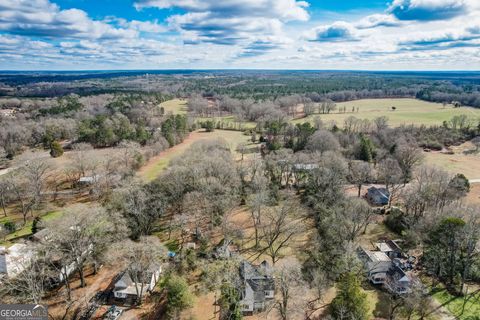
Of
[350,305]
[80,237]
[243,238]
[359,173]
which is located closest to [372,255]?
[350,305]

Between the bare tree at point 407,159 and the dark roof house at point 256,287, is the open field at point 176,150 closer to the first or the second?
the dark roof house at point 256,287

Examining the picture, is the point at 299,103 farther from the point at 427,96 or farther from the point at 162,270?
the point at 162,270

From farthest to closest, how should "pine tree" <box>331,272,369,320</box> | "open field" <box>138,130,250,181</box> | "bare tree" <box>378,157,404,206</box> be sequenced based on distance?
"open field" <box>138,130,250,181</box>
"bare tree" <box>378,157,404,206</box>
"pine tree" <box>331,272,369,320</box>

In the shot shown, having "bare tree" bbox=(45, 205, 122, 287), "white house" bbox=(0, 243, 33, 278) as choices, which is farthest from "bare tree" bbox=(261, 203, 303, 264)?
"white house" bbox=(0, 243, 33, 278)

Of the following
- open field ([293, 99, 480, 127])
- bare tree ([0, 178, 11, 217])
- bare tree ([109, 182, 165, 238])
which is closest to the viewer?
bare tree ([109, 182, 165, 238])

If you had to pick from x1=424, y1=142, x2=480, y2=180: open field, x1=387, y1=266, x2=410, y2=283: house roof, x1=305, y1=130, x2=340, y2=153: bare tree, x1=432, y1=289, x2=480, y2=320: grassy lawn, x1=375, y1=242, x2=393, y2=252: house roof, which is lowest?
x1=432, y1=289, x2=480, y2=320: grassy lawn

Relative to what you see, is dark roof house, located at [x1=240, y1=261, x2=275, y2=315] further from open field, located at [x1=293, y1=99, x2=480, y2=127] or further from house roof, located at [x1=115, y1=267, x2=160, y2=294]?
open field, located at [x1=293, y1=99, x2=480, y2=127]
